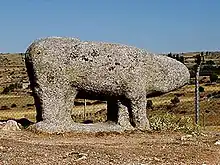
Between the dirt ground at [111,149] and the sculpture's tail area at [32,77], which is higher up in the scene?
the sculpture's tail area at [32,77]

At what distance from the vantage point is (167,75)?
52.2 ft

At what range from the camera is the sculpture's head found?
15750mm

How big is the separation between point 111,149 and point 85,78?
3.66 metres

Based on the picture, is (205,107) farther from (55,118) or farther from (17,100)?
(55,118)

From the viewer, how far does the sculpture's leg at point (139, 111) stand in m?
15.3

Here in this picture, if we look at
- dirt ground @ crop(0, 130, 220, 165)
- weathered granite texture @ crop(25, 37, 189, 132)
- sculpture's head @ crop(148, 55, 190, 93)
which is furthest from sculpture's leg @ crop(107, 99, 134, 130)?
sculpture's head @ crop(148, 55, 190, 93)

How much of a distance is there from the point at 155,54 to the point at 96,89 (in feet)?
7.42

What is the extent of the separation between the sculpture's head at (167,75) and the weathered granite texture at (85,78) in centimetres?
22

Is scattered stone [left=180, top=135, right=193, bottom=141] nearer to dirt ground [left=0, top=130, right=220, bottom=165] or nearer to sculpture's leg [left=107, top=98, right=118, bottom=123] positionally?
dirt ground [left=0, top=130, right=220, bottom=165]

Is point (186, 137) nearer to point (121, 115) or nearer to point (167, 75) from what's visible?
point (121, 115)

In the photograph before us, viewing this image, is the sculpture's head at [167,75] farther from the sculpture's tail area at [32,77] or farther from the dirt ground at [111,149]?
the sculpture's tail area at [32,77]

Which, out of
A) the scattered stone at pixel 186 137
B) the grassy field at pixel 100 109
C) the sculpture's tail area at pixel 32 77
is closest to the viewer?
the scattered stone at pixel 186 137

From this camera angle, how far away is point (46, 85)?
1483cm

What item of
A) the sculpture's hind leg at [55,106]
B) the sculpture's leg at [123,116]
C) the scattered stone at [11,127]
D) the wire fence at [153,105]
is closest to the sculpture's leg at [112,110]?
the sculpture's leg at [123,116]
